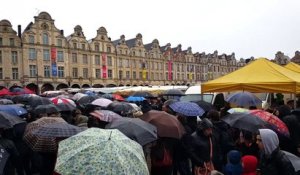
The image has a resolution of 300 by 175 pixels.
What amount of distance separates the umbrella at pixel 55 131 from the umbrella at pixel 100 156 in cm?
172

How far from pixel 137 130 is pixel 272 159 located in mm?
1921

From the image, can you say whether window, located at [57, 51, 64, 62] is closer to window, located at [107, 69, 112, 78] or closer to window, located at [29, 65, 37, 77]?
window, located at [29, 65, 37, 77]

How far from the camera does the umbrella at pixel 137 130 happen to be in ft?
15.2

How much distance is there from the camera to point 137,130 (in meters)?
4.74

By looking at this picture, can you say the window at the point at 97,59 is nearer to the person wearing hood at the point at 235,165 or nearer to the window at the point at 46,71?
the window at the point at 46,71

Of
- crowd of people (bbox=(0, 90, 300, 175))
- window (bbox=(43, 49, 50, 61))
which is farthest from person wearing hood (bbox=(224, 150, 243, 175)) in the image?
window (bbox=(43, 49, 50, 61))

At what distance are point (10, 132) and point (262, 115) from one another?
4.94 metres

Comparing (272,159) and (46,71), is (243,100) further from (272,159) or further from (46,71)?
(46,71)

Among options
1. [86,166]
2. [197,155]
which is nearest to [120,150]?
[86,166]

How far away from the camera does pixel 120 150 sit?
288 cm

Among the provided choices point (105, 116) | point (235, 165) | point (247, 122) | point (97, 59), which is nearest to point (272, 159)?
point (235, 165)

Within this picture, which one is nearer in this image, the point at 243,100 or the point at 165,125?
the point at 165,125

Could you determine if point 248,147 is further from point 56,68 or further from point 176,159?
point 56,68

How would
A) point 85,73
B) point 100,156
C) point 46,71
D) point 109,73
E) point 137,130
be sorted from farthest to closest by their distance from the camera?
point 109,73, point 85,73, point 46,71, point 137,130, point 100,156
